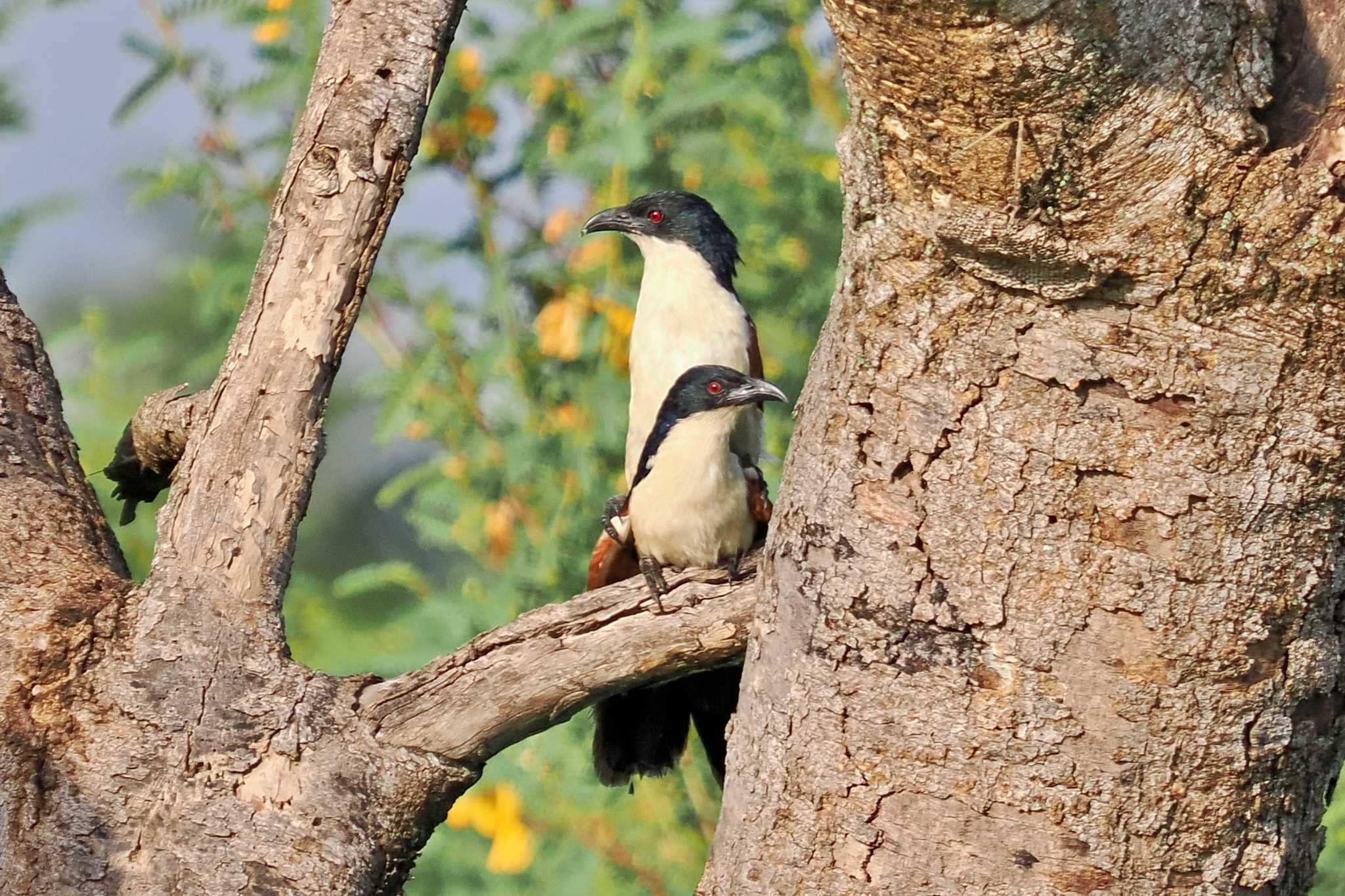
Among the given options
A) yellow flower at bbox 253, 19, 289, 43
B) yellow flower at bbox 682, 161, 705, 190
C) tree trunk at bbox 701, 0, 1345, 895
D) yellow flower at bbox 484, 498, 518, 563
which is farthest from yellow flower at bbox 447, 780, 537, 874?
tree trunk at bbox 701, 0, 1345, 895

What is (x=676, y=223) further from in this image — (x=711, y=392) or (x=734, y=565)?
(x=734, y=565)

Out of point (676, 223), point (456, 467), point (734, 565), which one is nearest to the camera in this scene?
point (734, 565)

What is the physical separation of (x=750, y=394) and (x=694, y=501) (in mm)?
477

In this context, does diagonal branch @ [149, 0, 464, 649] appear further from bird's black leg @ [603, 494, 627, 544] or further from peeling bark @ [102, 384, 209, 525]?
bird's black leg @ [603, 494, 627, 544]

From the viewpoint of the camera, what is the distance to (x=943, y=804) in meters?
2.03

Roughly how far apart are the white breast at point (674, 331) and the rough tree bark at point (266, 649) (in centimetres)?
178

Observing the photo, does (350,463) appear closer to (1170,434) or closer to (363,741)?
(363,741)

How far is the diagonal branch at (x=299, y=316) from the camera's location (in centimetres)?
263

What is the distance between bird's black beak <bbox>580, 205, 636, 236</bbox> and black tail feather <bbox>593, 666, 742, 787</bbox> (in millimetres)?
1721

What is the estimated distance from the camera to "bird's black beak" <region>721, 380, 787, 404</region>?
4.01m

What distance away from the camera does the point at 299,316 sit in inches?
105

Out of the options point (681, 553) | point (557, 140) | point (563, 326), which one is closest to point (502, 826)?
point (681, 553)

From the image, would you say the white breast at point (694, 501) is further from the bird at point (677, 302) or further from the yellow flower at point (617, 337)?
the yellow flower at point (617, 337)

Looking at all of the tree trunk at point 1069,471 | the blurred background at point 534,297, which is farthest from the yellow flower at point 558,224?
the tree trunk at point 1069,471
